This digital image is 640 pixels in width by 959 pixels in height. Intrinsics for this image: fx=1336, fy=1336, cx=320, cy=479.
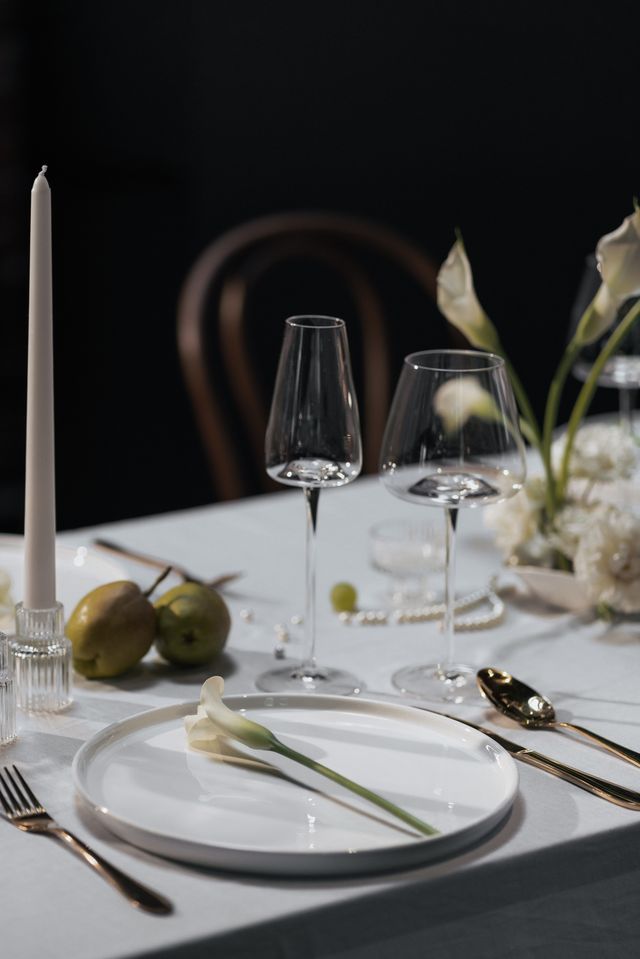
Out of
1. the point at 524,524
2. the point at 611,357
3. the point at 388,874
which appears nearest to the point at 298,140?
the point at 611,357

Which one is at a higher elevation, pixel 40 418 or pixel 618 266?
pixel 618 266

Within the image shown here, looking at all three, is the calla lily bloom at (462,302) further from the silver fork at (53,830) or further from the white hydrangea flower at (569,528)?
the silver fork at (53,830)

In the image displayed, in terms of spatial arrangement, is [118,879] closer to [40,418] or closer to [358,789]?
[358,789]

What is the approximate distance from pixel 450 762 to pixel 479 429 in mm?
260

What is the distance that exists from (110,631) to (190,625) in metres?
0.07

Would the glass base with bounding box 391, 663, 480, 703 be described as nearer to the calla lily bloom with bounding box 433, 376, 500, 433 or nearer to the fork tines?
the calla lily bloom with bounding box 433, 376, 500, 433

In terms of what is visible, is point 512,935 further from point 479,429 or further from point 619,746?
point 479,429

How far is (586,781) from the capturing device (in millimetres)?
889

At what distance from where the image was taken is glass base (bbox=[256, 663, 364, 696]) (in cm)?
106

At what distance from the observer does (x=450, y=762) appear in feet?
2.89

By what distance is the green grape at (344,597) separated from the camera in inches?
49.0

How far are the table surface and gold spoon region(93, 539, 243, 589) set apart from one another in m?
0.07

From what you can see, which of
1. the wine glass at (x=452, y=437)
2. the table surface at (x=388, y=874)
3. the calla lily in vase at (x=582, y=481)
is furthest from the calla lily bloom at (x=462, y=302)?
the table surface at (x=388, y=874)

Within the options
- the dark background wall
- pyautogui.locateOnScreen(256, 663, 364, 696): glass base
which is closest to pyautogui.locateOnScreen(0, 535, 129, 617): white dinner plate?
pyautogui.locateOnScreen(256, 663, 364, 696): glass base
